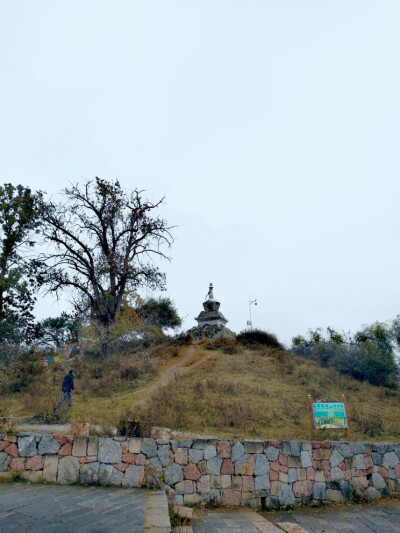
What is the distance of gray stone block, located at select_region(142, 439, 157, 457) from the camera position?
310 inches

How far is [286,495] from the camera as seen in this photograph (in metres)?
8.50

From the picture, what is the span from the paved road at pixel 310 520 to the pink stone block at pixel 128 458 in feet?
5.31

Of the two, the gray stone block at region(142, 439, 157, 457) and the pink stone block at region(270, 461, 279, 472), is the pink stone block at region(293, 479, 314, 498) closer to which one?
the pink stone block at region(270, 461, 279, 472)

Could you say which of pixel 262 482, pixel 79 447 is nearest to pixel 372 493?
pixel 262 482

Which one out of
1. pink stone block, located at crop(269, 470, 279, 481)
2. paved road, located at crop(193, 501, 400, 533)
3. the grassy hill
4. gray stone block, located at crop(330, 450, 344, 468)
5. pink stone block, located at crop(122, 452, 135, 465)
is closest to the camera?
paved road, located at crop(193, 501, 400, 533)

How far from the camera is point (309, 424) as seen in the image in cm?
1162

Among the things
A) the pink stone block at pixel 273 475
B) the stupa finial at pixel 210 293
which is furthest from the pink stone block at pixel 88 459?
the stupa finial at pixel 210 293

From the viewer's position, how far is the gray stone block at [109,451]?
7.60 meters

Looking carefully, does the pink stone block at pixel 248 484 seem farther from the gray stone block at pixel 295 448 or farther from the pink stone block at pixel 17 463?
the pink stone block at pixel 17 463

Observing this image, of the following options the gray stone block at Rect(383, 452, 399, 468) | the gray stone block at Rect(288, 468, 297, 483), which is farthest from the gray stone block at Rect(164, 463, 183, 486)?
the gray stone block at Rect(383, 452, 399, 468)

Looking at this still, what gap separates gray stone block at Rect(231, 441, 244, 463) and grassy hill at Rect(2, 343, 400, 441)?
67.9 inches

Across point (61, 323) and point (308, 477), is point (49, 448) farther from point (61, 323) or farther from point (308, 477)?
point (61, 323)

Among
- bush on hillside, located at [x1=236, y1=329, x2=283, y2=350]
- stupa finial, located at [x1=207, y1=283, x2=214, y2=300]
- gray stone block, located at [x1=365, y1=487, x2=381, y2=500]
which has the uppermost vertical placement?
stupa finial, located at [x1=207, y1=283, x2=214, y2=300]

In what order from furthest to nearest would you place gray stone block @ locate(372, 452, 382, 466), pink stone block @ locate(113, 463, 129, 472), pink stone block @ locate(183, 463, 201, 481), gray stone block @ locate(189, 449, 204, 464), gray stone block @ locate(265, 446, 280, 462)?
gray stone block @ locate(372, 452, 382, 466) < gray stone block @ locate(265, 446, 280, 462) < gray stone block @ locate(189, 449, 204, 464) < pink stone block @ locate(183, 463, 201, 481) < pink stone block @ locate(113, 463, 129, 472)
